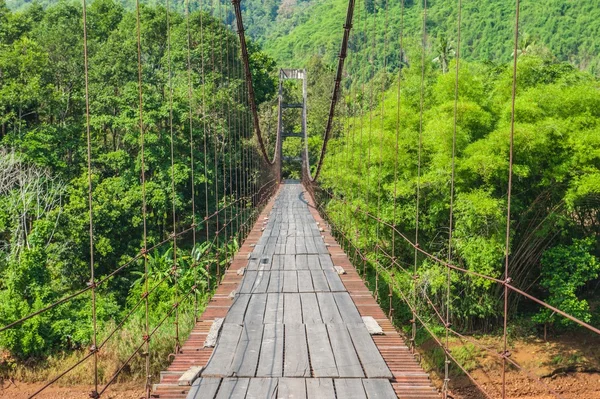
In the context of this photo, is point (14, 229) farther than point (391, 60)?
No

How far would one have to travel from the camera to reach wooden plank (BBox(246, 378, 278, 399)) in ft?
5.95

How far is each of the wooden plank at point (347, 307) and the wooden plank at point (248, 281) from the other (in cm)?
55

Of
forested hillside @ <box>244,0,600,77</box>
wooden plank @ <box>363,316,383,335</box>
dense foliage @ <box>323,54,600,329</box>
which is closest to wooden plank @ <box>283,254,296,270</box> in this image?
wooden plank @ <box>363,316,383,335</box>

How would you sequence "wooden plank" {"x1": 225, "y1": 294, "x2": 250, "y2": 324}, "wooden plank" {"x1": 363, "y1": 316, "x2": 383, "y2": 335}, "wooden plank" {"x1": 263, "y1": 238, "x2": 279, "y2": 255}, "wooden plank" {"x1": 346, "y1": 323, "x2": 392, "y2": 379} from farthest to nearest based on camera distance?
"wooden plank" {"x1": 263, "y1": 238, "x2": 279, "y2": 255}
"wooden plank" {"x1": 225, "y1": 294, "x2": 250, "y2": 324}
"wooden plank" {"x1": 363, "y1": 316, "x2": 383, "y2": 335}
"wooden plank" {"x1": 346, "y1": 323, "x2": 392, "y2": 379}

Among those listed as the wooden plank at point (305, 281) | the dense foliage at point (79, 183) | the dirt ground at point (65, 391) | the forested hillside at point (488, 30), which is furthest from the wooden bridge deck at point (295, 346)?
the forested hillside at point (488, 30)

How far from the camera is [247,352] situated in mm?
2244

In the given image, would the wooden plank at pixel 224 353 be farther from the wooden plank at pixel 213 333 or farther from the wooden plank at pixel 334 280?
the wooden plank at pixel 334 280

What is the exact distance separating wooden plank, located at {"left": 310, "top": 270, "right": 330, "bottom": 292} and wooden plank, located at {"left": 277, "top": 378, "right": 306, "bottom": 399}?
1.41m

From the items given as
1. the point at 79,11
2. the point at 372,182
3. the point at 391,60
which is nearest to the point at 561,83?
the point at 372,182

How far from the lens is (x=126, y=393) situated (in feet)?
28.1

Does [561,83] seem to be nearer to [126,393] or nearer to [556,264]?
[556,264]

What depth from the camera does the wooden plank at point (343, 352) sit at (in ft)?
6.65

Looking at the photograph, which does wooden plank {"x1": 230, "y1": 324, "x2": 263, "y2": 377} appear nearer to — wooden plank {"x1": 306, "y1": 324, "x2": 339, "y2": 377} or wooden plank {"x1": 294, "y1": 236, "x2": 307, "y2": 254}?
wooden plank {"x1": 306, "y1": 324, "x2": 339, "y2": 377}

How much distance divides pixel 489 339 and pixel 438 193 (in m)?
3.15
